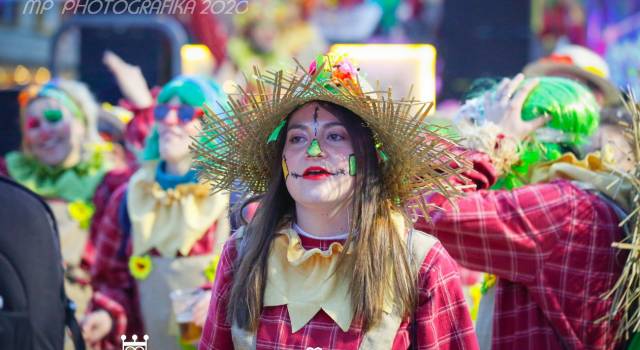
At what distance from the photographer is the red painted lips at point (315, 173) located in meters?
2.85

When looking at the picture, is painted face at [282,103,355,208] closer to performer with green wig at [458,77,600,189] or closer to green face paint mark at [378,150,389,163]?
green face paint mark at [378,150,389,163]

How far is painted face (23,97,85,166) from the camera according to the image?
5.70 metres

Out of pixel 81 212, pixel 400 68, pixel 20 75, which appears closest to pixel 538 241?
pixel 400 68

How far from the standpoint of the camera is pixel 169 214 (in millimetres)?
4590

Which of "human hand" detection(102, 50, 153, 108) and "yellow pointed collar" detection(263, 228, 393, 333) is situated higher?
"human hand" detection(102, 50, 153, 108)

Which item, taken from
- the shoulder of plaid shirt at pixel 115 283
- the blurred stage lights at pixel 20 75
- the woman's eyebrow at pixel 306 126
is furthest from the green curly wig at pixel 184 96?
the blurred stage lights at pixel 20 75

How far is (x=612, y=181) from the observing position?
347cm

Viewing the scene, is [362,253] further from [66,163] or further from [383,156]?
[66,163]

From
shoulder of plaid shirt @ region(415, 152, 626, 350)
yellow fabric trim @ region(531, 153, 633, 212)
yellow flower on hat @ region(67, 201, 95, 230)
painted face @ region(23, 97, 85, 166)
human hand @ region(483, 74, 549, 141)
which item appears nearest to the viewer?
shoulder of plaid shirt @ region(415, 152, 626, 350)

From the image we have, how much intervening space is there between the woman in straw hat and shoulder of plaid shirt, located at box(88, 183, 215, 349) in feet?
5.40

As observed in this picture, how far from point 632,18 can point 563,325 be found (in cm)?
871

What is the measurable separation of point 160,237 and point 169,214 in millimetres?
125

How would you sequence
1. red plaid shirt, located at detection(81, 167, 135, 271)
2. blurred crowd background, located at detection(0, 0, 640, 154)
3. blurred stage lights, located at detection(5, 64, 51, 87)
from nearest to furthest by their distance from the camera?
red plaid shirt, located at detection(81, 167, 135, 271)
blurred crowd background, located at detection(0, 0, 640, 154)
blurred stage lights, located at detection(5, 64, 51, 87)

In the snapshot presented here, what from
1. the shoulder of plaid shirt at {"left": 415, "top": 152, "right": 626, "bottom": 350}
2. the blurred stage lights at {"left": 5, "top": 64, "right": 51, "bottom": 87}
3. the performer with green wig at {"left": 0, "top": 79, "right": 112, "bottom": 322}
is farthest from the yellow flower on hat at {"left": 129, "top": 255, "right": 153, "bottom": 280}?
the blurred stage lights at {"left": 5, "top": 64, "right": 51, "bottom": 87}
